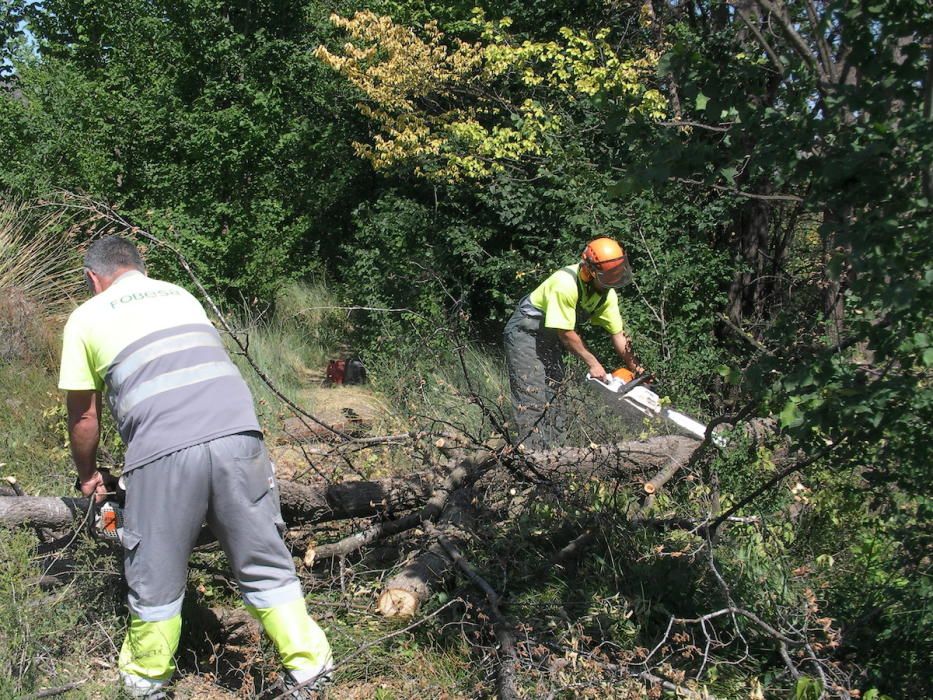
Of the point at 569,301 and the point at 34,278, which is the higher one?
the point at 34,278

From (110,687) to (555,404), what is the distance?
10.2 ft

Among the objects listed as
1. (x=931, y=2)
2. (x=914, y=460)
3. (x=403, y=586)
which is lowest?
(x=403, y=586)

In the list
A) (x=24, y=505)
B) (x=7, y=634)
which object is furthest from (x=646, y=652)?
(x=24, y=505)

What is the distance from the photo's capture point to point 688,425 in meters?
5.44

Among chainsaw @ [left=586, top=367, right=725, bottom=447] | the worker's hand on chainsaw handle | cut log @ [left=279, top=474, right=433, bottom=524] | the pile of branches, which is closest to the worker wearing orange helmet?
chainsaw @ [left=586, top=367, right=725, bottom=447]

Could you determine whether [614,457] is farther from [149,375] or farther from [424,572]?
[149,375]

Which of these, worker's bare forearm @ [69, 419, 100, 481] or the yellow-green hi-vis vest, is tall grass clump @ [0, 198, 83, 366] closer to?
worker's bare forearm @ [69, 419, 100, 481]

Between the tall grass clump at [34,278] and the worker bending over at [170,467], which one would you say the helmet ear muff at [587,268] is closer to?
the worker bending over at [170,467]

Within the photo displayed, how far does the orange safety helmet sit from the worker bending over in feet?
9.43

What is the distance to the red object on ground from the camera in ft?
31.4

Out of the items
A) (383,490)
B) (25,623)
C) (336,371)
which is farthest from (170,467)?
(336,371)

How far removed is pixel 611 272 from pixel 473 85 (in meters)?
4.48

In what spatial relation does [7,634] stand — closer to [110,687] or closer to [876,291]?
[110,687]

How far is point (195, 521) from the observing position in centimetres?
335
